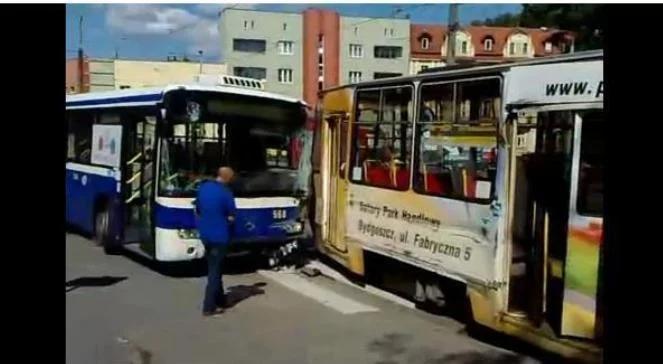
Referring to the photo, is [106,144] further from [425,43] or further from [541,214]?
[425,43]

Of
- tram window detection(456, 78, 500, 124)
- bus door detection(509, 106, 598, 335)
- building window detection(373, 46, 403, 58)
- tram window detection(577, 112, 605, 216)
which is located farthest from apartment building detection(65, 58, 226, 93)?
building window detection(373, 46, 403, 58)

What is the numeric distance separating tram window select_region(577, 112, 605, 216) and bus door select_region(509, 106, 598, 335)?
0.57 ft

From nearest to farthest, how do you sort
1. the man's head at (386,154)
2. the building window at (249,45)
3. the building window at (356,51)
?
the man's head at (386,154), the building window at (249,45), the building window at (356,51)

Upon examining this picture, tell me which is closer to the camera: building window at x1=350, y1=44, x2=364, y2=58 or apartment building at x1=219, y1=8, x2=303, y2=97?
apartment building at x1=219, y1=8, x2=303, y2=97

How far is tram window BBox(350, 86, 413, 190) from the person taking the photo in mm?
8781

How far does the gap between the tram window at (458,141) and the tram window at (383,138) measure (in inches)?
11.8

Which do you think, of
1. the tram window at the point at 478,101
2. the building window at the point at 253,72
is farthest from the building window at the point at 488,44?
the tram window at the point at 478,101

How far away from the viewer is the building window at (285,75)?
18.7m

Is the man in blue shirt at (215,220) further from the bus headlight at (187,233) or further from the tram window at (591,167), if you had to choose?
the tram window at (591,167)

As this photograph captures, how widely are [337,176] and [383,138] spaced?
1437mm

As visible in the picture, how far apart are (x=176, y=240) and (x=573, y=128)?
5.54m

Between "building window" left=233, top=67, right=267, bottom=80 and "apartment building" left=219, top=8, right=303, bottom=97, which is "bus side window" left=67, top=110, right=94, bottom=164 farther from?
"building window" left=233, top=67, right=267, bottom=80

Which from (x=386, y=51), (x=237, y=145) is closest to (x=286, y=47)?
(x=386, y=51)

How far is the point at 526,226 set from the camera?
7.08 meters
